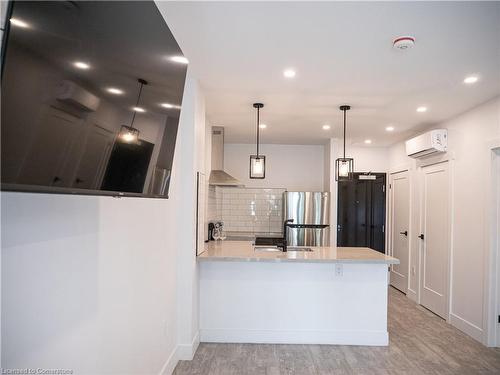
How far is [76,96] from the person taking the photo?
0.85m

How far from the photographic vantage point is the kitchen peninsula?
3.37 meters

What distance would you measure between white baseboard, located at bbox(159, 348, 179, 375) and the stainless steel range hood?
6.91 feet

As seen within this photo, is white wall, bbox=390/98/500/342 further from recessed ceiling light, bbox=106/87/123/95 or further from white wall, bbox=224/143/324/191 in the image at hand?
recessed ceiling light, bbox=106/87/123/95

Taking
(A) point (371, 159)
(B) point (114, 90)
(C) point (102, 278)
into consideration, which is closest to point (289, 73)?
(B) point (114, 90)

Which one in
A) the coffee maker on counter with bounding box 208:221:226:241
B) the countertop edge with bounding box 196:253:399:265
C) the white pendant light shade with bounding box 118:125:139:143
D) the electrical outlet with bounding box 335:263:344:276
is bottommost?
the electrical outlet with bounding box 335:263:344:276

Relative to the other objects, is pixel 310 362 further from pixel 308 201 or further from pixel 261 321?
pixel 308 201

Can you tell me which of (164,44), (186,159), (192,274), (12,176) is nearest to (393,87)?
(186,159)

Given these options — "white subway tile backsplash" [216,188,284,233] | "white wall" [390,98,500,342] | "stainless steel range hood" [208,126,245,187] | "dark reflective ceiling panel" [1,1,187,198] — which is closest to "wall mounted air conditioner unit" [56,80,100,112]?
"dark reflective ceiling panel" [1,1,187,198]

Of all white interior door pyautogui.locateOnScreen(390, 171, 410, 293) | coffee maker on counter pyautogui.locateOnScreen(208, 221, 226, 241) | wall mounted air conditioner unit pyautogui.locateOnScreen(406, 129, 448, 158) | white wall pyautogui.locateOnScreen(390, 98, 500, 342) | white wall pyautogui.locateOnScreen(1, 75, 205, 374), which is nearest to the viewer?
white wall pyautogui.locateOnScreen(1, 75, 205, 374)

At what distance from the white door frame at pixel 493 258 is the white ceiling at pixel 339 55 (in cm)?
76

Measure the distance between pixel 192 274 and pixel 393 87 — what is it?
2.61 meters

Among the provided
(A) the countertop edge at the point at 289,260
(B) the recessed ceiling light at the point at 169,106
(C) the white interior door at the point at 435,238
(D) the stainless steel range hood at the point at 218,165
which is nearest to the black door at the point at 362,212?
(C) the white interior door at the point at 435,238

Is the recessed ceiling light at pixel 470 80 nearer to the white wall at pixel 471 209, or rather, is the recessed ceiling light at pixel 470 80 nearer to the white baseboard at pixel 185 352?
the white wall at pixel 471 209

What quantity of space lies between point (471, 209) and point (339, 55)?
8.31 feet
